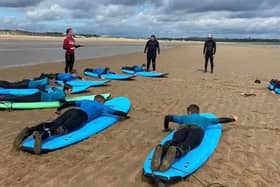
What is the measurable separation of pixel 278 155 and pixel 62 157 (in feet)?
11.1

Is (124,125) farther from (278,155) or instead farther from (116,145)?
(278,155)

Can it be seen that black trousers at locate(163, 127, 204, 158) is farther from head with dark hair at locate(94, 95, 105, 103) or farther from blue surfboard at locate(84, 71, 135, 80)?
blue surfboard at locate(84, 71, 135, 80)

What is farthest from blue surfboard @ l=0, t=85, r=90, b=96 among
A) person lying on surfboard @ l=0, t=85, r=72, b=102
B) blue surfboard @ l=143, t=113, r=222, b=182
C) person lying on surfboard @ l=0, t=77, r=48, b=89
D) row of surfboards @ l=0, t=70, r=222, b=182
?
blue surfboard @ l=143, t=113, r=222, b=182

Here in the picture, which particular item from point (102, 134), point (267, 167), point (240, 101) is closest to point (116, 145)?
point (102, 134)

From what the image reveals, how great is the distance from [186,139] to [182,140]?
11 centimetres

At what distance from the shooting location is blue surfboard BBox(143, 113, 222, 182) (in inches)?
191

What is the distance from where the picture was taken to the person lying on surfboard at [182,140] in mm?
4965

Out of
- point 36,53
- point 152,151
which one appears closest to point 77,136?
point 152,151

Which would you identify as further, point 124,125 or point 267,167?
point 124,125

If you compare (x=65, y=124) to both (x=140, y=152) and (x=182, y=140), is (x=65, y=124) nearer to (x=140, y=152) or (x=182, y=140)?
(x=140, y=152)

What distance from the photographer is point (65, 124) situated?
6.68 metres

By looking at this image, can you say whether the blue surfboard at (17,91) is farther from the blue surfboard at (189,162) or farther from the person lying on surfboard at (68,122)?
the blue surfboard at (189,162)

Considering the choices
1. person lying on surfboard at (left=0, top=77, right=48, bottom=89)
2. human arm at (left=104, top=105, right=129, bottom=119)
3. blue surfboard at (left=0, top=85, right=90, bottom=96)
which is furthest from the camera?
person lying on surfboard at (left=0, top=77, right=48, bottom=89)

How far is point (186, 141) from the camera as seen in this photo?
5.80 m
